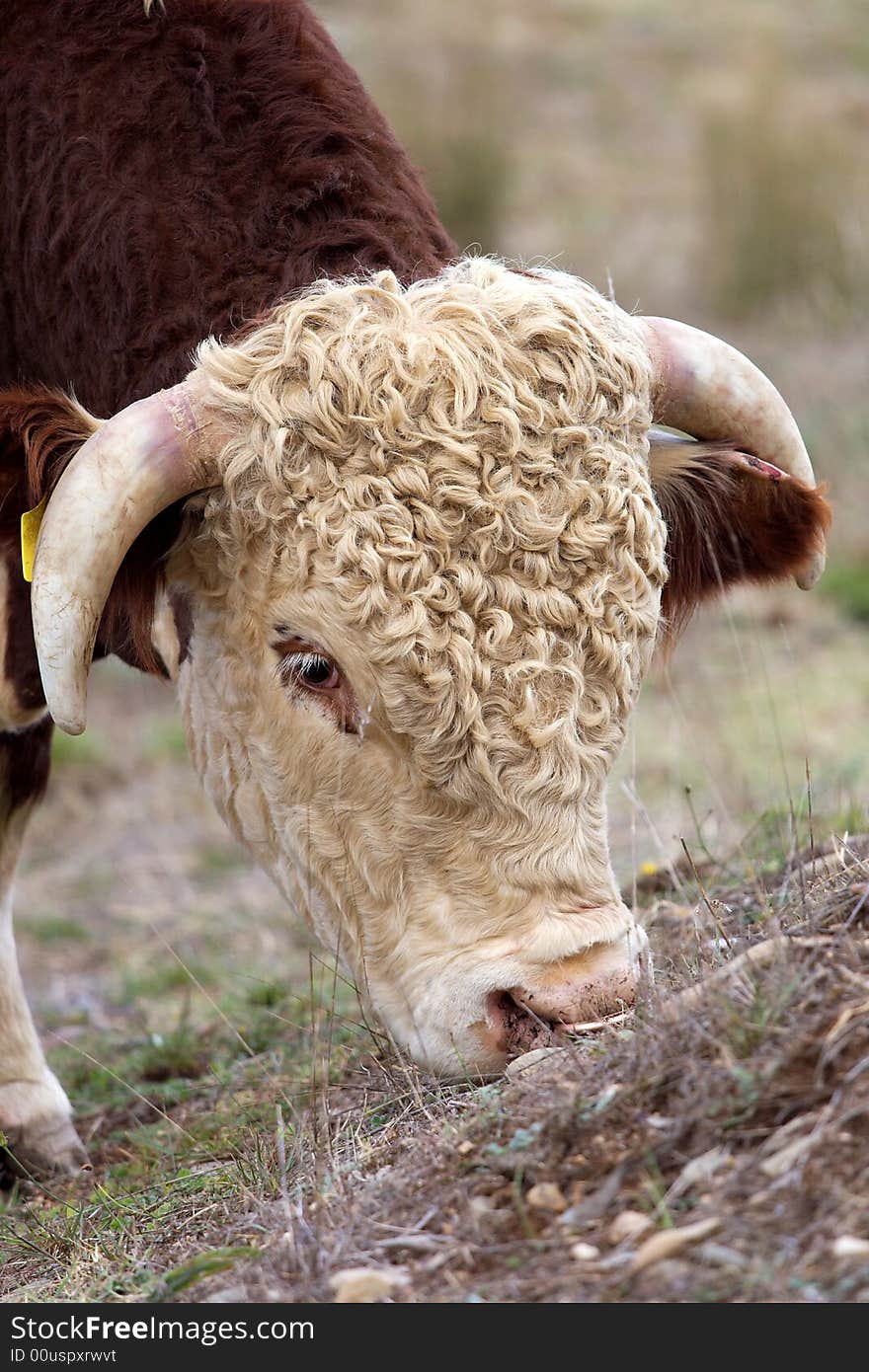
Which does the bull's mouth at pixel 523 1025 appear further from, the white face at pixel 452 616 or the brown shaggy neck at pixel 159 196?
the brown shaggy neck at pixel 159 196

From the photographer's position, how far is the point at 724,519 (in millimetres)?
3984

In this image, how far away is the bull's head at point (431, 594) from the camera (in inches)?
125

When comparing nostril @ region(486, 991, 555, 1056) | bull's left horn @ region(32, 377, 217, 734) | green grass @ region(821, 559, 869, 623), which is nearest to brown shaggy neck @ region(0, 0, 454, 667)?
bull's left horn @ region(32, 377, 217, 734)

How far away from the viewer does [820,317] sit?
1388 centimetres

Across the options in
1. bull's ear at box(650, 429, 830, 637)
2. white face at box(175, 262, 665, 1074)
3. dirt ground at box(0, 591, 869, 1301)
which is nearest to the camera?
dirt ground at box(0, 591, 869, 1301)

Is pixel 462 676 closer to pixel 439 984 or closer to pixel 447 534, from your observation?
pixel 447 534

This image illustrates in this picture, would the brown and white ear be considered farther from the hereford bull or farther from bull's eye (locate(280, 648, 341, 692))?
bull's eye (locate(280, 648, 341, 692))

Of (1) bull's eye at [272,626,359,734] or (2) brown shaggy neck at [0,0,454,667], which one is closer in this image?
(1) bull's eye at [272,626,359,734]

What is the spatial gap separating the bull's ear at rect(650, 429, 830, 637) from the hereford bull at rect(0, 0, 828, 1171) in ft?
0.04

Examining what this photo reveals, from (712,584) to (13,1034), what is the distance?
2450 mm

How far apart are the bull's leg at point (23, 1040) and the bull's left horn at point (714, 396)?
6.72 feet

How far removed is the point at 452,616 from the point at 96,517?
0.78 meters

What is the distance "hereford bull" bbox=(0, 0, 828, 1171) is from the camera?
3.21m
